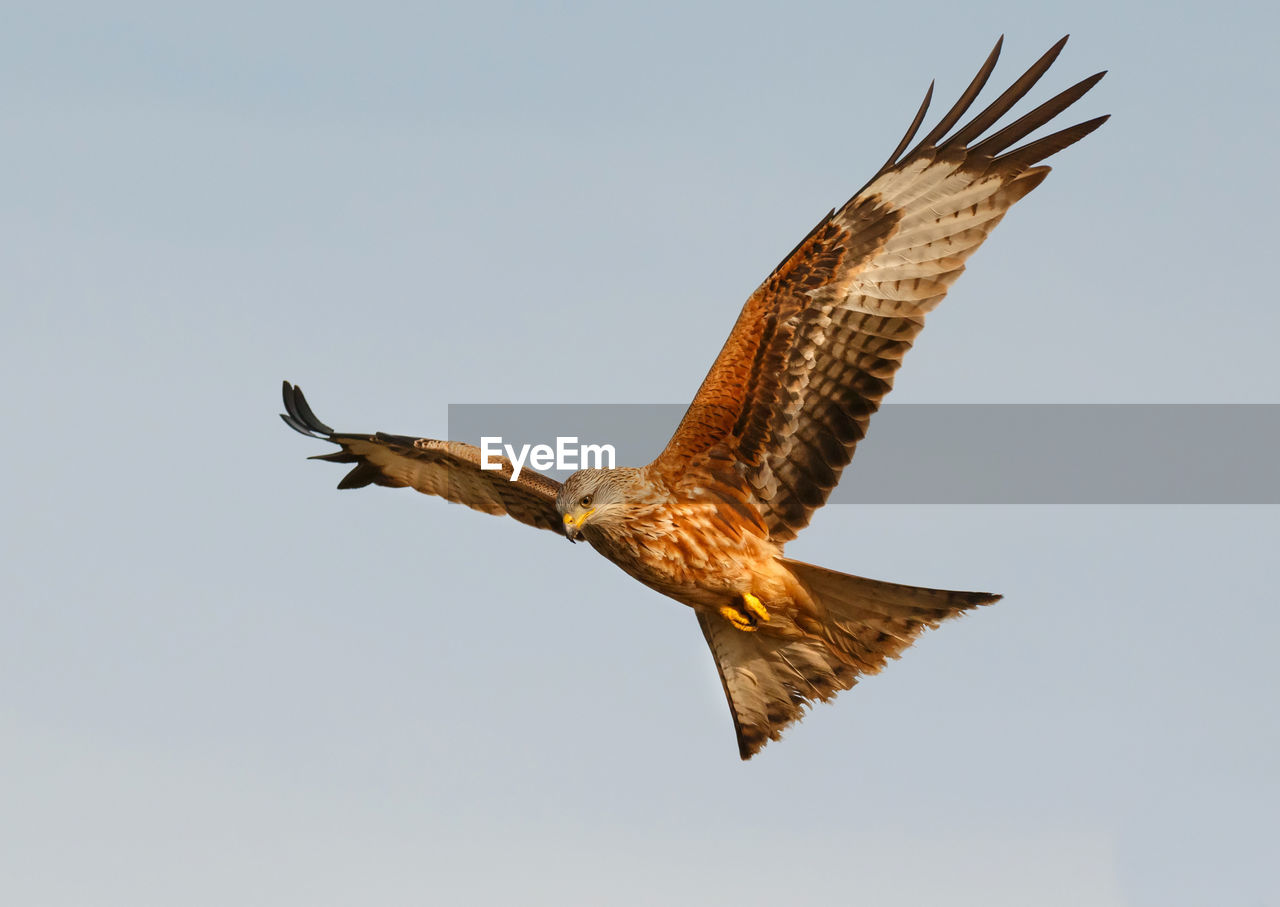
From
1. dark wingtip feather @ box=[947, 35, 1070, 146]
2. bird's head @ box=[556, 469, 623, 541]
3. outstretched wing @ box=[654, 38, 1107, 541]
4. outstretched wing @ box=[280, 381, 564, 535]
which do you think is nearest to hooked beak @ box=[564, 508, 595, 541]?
bird's head @ box=[556, 469, 623, 541]

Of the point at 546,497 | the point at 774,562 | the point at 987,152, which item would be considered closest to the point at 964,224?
the point at 987,152

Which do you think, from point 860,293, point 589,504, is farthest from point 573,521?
point 860,293

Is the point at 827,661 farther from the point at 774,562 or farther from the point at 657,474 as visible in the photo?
the point at 657,474

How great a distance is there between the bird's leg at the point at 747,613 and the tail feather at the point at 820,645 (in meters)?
0.29

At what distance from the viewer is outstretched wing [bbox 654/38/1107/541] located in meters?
11.7

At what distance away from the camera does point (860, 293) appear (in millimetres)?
11734

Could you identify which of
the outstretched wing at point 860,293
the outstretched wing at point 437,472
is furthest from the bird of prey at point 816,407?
the outstretched wing at point 437,472

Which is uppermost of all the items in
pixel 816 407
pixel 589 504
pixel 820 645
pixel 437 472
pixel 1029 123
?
pixel 1029 123

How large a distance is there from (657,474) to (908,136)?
9.03 ft

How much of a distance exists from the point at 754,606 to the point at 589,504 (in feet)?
4.35

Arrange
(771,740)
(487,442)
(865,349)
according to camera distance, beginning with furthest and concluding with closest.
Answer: (487,442)
(771,740)
(865,349)

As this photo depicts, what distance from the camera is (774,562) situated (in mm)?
11992

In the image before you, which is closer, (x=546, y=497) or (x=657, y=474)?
(x=657, y=474)

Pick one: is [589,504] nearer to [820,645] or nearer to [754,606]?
[754,606]
